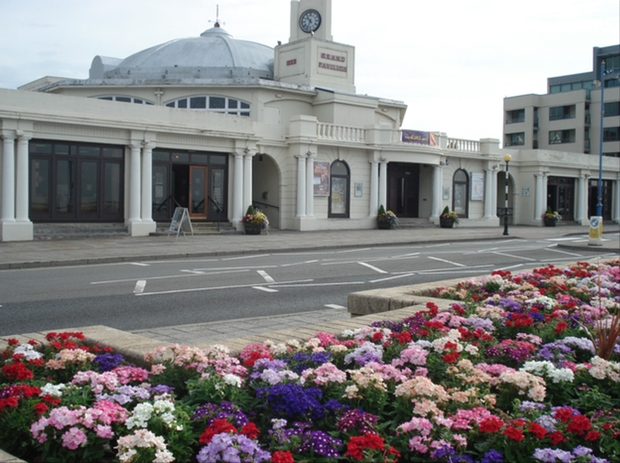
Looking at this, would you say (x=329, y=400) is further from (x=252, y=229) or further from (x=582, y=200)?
(x=582, y=200)

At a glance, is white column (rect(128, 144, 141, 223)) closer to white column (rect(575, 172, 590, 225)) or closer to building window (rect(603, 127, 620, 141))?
white column (rect(575, 172, 590, 225))

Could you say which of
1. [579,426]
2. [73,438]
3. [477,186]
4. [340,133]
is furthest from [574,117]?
[73,438]

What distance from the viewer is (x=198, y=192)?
29.8 m

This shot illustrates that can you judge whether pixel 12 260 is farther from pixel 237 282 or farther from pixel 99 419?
pixel 99 419

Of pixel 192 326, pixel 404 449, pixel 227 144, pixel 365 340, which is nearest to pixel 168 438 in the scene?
pixel 404 449

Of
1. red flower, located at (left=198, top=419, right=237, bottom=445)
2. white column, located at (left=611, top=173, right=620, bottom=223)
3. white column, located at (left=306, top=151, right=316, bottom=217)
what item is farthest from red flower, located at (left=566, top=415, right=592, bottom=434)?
white column, located at (left=611, top=173, right=620, bottom=223)

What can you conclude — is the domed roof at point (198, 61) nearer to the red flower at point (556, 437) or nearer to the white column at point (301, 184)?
the white column at point (301, 184)

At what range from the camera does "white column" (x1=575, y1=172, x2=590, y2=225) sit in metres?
46.8

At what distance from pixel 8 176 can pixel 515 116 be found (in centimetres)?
7786

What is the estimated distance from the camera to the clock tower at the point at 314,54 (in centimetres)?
3772

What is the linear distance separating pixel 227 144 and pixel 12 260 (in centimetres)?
1392

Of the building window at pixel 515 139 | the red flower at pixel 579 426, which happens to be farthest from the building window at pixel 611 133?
the red flower at pixel 579 426

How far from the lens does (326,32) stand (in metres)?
37.9

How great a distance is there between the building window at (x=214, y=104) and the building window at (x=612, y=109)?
60.0m
